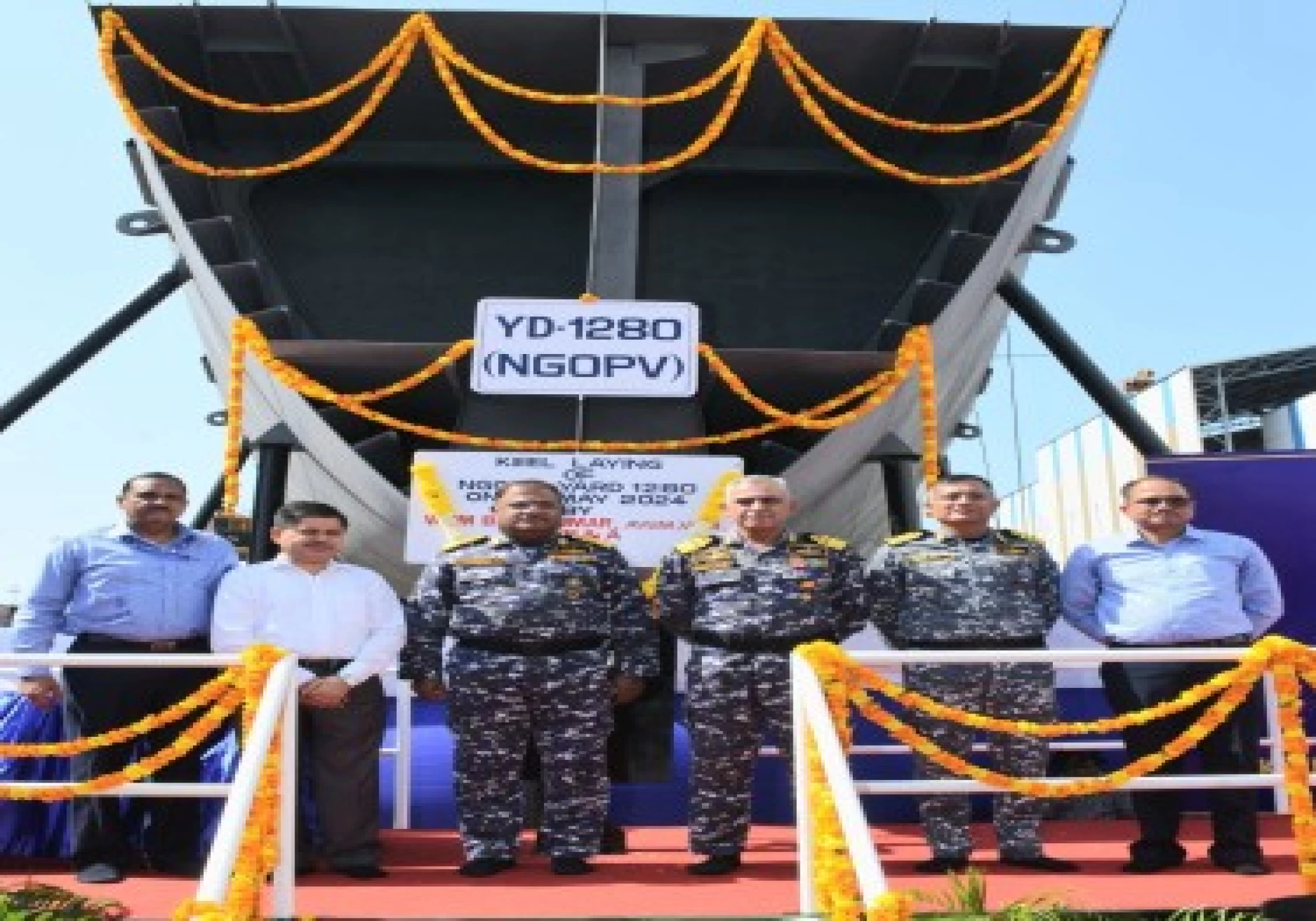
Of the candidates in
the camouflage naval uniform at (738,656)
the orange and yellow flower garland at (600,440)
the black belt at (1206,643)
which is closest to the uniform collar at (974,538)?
the camouflage naval uniform at (738,656)

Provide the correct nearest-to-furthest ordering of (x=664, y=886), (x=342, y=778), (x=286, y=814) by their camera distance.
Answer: (x=286, y=814)
(x=664, y=886)
(x=342, y=778)

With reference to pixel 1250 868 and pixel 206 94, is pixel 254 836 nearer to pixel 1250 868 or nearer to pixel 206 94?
pixel 1250 868

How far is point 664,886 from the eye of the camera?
361cm

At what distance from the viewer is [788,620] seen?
12.7 feet

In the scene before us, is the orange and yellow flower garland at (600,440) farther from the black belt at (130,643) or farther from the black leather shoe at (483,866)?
the black leather shoe at (483,866)

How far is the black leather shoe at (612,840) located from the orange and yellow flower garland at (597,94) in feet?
12.9

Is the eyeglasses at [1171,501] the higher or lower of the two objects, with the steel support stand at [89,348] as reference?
lower

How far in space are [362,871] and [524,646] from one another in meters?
0.91

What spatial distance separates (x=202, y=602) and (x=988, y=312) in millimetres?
6252

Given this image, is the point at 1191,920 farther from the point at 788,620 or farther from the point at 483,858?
the point at 483,858

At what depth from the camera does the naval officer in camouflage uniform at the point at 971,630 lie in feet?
12.5

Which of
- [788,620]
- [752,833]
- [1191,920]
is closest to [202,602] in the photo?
[788,620]

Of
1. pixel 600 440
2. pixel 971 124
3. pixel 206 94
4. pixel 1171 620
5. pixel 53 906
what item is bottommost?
pixel 53 906

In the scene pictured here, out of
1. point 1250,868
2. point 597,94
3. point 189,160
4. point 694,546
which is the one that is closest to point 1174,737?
point 1250,868
